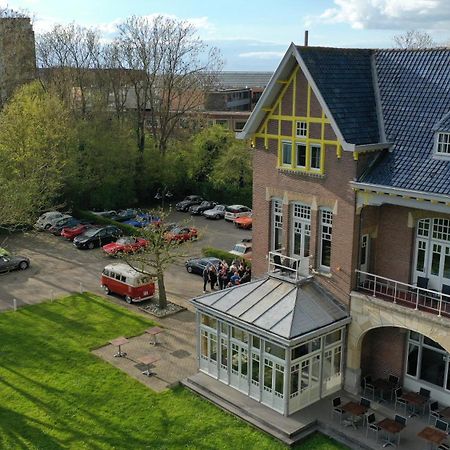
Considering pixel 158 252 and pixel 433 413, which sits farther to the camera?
pixel 158 252

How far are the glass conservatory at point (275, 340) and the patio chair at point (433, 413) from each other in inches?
137

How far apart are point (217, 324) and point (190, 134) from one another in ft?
146

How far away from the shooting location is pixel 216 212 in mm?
51812

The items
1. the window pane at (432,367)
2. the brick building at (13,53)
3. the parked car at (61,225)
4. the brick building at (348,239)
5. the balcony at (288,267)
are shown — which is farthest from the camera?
the brick building at (13,53)

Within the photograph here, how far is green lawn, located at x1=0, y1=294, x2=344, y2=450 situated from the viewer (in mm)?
19359

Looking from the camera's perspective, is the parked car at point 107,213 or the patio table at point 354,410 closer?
the patio table at point 354,410

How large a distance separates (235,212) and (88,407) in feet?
102

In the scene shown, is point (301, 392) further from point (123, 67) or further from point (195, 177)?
point (123, 67)

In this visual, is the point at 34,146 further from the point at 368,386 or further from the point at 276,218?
the point at 368,386

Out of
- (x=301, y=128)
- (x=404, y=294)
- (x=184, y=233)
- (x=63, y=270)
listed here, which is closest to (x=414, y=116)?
(x=301, y=128)

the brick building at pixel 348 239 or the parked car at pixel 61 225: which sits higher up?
the brick building at pixel 348 239

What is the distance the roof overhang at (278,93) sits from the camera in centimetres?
2047

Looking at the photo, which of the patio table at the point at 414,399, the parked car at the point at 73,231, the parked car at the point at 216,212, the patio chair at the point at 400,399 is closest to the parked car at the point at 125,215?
the parked car at the point at 73,231

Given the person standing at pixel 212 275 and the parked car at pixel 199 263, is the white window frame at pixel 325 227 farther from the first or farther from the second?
the parked car at pixel 199 263
